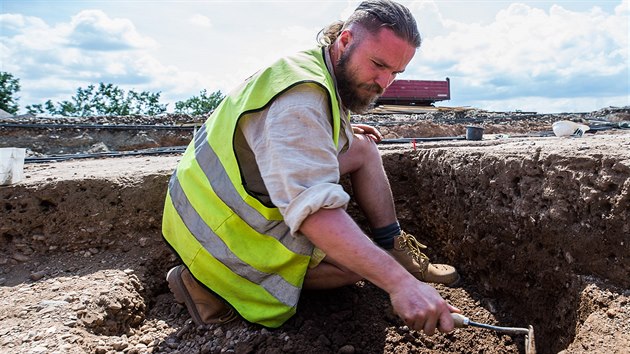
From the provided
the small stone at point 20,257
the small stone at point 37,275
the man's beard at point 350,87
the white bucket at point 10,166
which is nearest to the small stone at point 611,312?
the man's beard at point 350,87

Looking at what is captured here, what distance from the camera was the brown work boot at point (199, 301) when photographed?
6.58ft

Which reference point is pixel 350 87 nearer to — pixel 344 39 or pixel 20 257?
pixel 344 39

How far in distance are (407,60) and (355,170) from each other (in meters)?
0.69

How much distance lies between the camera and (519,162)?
2.11m

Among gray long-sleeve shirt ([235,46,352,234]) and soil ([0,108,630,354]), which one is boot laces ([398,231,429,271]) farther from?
gray long-sleeve shirt ([235,46,352,234])

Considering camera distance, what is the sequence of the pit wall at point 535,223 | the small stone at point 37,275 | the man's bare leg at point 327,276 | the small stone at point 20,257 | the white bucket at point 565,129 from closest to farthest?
the pit wall at point 535,223 < the man's bare leg at point 327,276 < the small stone at point 37,275 < the small stone at point 20,257 < the white bucket at point 565,129

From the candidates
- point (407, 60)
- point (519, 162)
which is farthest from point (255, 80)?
point (519, 162)

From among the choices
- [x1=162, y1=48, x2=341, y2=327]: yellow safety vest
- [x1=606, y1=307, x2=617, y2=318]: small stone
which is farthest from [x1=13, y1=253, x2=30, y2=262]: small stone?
[x1=606, y1=307, x2=617, y2=318]: small stone

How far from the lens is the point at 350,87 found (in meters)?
1.80

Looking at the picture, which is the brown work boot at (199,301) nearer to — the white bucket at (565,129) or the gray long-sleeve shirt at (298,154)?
the gray long-sleeve shirt at (298,154)

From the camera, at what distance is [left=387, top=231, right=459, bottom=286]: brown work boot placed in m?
2.21

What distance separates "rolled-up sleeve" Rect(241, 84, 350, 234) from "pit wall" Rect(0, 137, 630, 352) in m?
0.98

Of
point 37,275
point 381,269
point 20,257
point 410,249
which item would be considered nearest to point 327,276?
point 410,249

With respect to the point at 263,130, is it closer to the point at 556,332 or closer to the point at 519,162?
the point at 519,162
